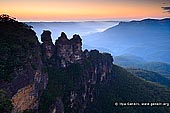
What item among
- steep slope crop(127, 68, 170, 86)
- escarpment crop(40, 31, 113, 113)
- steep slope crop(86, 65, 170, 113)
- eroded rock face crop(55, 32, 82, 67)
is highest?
eroded rock face crop(55, 32, 82, 67)

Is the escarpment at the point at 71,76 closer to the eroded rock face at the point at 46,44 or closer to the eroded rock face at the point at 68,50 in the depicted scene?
the eroded rock face at the point at 68,50

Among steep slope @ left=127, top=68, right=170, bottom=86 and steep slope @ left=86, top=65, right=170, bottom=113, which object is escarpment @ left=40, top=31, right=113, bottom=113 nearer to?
steep slope @ left=86, top=65, right=170, bottom=113

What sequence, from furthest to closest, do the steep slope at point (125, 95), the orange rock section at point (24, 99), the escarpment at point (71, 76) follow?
the steep slope at point (125, 95) < the escarpment at point (71, 76) < the orange rock section at point (24, 99)

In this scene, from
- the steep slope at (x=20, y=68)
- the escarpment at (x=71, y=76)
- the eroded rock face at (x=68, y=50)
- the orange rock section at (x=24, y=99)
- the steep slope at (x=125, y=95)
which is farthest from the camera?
the steep slope at (x=125, y=95)

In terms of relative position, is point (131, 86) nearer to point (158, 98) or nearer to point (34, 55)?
point (158, 98)

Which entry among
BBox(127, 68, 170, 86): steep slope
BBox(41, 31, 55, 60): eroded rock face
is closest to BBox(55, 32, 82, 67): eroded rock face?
BBox(41, 31, 55, 60): eroded rock face

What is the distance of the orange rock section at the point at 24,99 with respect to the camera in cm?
3127

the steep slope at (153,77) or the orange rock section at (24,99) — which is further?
the steep slope at (153,77)

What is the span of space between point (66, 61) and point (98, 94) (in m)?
12.8

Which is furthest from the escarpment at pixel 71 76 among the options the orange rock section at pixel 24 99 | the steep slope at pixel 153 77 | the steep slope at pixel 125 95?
A: the steep slope at pixel 153 77

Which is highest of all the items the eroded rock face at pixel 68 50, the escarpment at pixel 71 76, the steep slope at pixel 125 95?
the eroded rock face at pixel 68 50

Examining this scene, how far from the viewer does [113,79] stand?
74.6 metres

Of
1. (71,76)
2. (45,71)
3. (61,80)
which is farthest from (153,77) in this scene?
(45,71)

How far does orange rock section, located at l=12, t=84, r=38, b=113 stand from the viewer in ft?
103
